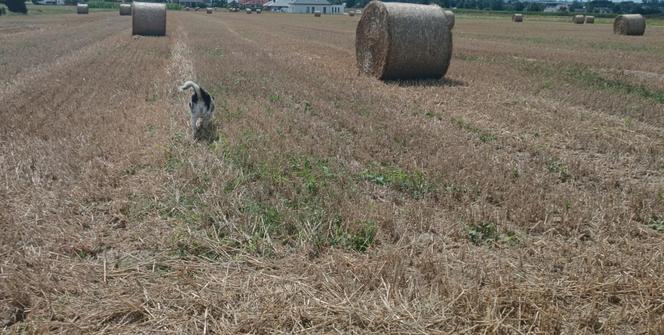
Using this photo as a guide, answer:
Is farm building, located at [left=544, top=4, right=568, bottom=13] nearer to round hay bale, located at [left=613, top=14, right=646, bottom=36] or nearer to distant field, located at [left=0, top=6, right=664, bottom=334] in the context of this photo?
round hay bale, located at [left=613, top=14, right=646, bottom=36]

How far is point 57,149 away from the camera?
6191 mm

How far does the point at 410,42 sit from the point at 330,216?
28.5ft

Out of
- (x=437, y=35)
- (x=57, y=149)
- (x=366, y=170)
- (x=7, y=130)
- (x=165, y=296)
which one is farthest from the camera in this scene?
(x=437, y=35)

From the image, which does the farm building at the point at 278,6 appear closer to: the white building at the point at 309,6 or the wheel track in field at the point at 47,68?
the white building at the point at 309,6

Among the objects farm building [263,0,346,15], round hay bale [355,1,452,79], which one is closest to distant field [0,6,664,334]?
round hay bale [355,1,452,79]

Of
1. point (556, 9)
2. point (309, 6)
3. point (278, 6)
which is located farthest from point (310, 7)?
point (556, 9)

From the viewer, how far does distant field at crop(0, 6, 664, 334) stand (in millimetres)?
3215

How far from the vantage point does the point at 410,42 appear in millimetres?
12156

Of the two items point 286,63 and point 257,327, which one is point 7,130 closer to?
point 257,327

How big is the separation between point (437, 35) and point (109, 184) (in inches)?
365

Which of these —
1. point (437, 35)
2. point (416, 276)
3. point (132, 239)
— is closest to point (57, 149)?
point (132, 239)

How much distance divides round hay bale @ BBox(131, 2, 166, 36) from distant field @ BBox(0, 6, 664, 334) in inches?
575

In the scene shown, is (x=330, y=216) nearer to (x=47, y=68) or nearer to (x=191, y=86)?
(x=191, y=86)

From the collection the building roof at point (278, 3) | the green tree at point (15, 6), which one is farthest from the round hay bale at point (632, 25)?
the building roof at point (278, 3)
